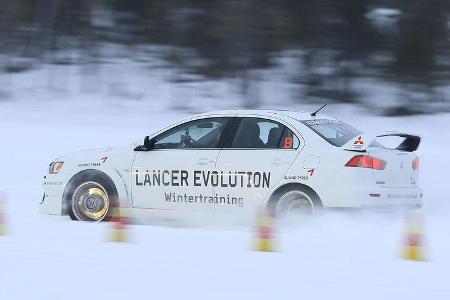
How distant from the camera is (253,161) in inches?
418

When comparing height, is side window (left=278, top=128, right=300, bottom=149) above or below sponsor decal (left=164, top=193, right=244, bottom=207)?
above

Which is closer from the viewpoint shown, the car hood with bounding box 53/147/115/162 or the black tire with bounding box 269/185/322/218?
the black tire with bounding box 269/185/322/218

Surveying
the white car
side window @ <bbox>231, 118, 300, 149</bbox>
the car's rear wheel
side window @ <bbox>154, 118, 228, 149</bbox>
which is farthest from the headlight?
side window @ <bbox>231, 118, 300, 149</bbox>

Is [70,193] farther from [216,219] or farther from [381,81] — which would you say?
[381,81]

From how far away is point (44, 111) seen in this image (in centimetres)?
2216

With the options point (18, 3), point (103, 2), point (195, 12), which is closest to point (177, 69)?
point (195, 12)

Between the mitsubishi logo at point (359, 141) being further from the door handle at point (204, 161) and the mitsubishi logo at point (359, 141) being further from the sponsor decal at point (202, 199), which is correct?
the door handle at point (204, 161)

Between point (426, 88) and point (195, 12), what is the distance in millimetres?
6967

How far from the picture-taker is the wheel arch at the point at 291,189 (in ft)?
34.0

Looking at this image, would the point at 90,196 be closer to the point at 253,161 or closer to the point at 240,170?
the point at 240,170

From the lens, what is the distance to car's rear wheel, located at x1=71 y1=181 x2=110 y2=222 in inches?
445

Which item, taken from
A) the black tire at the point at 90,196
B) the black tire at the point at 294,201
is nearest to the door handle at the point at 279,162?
the black tire at the point at 294,201

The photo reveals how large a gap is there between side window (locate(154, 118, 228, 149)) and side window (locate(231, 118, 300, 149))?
9.7 inches

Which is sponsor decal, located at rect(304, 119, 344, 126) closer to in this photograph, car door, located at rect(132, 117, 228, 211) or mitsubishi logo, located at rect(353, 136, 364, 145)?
mitsubishi logo, located at rect(353, 136, 364, 145)
